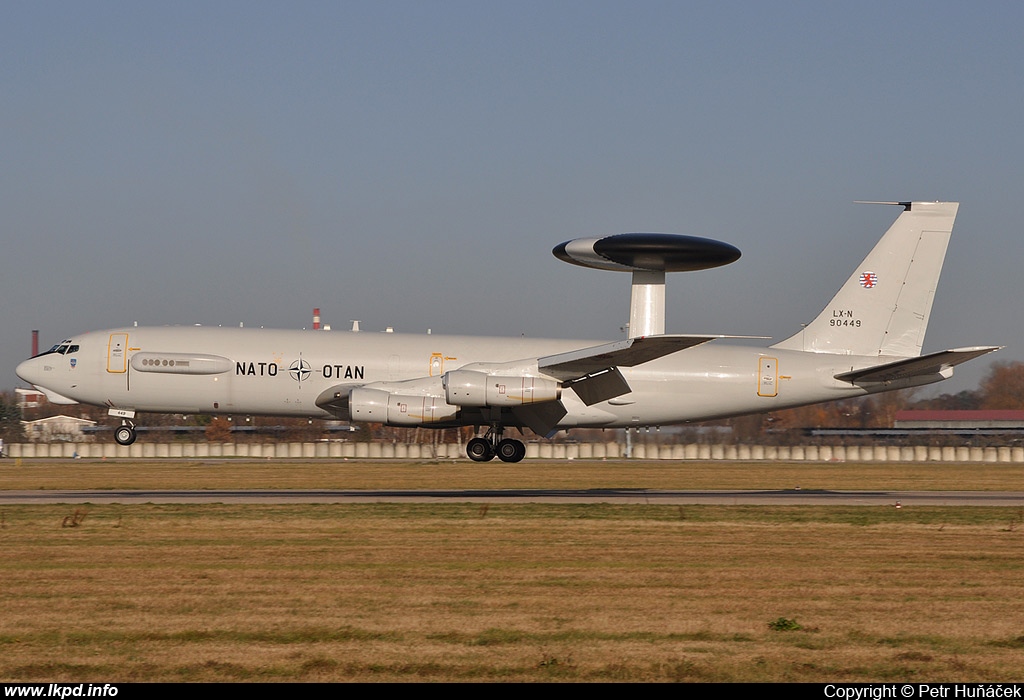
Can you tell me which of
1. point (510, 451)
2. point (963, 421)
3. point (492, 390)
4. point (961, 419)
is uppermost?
point (492, 390)

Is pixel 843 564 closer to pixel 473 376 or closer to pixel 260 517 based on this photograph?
pixel 260 517

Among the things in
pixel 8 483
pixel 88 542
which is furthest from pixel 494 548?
pixel 8 483

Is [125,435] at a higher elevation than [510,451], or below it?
higher

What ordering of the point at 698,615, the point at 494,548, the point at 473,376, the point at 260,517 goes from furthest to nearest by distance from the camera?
the point at 473,376 → the point at 260,517 → the point at 494,548 → the point at 698,615

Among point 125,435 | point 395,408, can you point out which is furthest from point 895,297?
point 125,435

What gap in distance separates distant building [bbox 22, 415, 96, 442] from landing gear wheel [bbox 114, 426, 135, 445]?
112 feet

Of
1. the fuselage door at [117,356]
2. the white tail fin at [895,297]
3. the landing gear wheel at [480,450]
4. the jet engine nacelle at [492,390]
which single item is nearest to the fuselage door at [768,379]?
the white tail fin at [895,297]

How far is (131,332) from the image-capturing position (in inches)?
1439

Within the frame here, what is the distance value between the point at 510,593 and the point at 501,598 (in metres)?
0.41

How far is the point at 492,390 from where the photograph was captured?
3256 centimetres

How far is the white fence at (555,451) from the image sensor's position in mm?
60312

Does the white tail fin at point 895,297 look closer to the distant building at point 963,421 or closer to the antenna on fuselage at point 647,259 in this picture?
the antenna on fuselage at point 647,259

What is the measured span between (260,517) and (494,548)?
6.70 metres

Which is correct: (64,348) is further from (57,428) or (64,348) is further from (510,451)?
(57,428)
